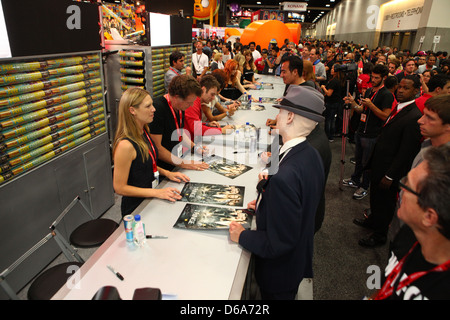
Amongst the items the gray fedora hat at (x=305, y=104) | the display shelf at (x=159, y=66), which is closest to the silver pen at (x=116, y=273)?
the gray fedora hat at (x=305, y=104)

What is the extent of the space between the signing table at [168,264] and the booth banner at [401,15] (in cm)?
1490

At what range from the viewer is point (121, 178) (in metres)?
2.08

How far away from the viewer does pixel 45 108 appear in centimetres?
287

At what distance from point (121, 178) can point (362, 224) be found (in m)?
3.17

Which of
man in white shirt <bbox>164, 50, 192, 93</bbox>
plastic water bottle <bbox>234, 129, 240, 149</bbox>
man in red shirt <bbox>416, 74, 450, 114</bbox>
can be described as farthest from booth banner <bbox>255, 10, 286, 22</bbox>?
plastic water bottle <bbox>234, 129, 240, 149</bbox>

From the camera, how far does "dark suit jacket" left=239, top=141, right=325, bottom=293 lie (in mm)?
1381

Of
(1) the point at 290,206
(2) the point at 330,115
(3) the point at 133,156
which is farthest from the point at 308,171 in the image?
(2) the point at 330,115

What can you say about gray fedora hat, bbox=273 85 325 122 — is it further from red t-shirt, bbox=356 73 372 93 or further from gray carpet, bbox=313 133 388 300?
red t-shirt, bbox=356 73 372 93

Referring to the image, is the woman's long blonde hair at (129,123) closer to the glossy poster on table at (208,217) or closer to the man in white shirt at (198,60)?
the glossy poster on table at (208,217)

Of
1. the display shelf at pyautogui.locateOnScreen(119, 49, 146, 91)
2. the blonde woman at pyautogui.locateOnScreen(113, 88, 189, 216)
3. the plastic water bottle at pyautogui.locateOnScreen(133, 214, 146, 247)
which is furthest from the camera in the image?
the display shelf at pyautogui.locateOnScreen(119, 49, 146, 91)

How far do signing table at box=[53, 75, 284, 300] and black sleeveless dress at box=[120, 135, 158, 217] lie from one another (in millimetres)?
154

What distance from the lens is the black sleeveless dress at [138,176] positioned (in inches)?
84.7

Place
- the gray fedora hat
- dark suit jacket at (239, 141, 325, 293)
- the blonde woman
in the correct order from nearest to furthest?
dark suit jacket at (239, 141, 325, 293)
the gray fedora hat
the blonde woman

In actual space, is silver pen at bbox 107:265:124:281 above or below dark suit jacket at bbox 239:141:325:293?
below
